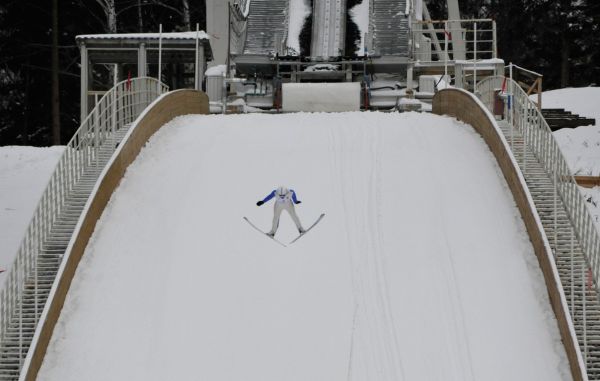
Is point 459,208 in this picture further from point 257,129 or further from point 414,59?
point 414,59

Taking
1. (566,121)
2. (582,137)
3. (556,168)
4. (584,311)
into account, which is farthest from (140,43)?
(584,311)

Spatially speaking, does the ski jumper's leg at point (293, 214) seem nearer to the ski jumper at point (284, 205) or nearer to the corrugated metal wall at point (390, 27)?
the ski jumper at point (284, 205)

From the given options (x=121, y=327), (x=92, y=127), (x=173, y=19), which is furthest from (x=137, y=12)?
(x=121, y=327)

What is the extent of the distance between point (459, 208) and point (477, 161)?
6.94ft

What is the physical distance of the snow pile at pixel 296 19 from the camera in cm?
3172

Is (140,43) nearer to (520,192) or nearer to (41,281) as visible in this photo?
(520,192)

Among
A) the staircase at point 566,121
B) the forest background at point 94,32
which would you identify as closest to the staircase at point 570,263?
the staircase at point 566,121

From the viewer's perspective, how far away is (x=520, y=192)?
52.5ft

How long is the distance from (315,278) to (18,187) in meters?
12.5

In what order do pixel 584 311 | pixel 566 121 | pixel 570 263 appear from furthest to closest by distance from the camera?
pixel 566 121
pixel 570 263
pixel 584 311

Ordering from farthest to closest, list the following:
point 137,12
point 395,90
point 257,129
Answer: point 137,12, point 395,90, point 257,129

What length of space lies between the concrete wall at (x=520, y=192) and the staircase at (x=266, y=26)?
28.4ft

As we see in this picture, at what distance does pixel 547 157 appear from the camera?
646 inches

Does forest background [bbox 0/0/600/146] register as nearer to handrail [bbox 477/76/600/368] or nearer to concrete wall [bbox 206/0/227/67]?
concrete wall [bbox 206/0/227/67]
